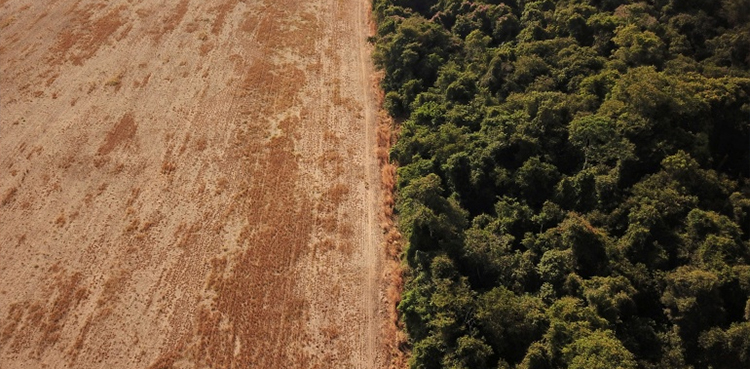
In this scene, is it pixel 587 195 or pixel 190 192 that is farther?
pixel 190 192

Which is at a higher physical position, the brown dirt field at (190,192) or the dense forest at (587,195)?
the dense forest at (587,195)

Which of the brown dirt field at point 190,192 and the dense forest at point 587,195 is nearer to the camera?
the dense forest at point 587,195

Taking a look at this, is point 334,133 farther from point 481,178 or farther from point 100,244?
point 100,244

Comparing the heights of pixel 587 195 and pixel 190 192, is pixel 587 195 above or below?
above

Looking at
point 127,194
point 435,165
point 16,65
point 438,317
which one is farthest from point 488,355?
point 16,65

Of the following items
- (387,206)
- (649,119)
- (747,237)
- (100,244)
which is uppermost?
(649,119)
